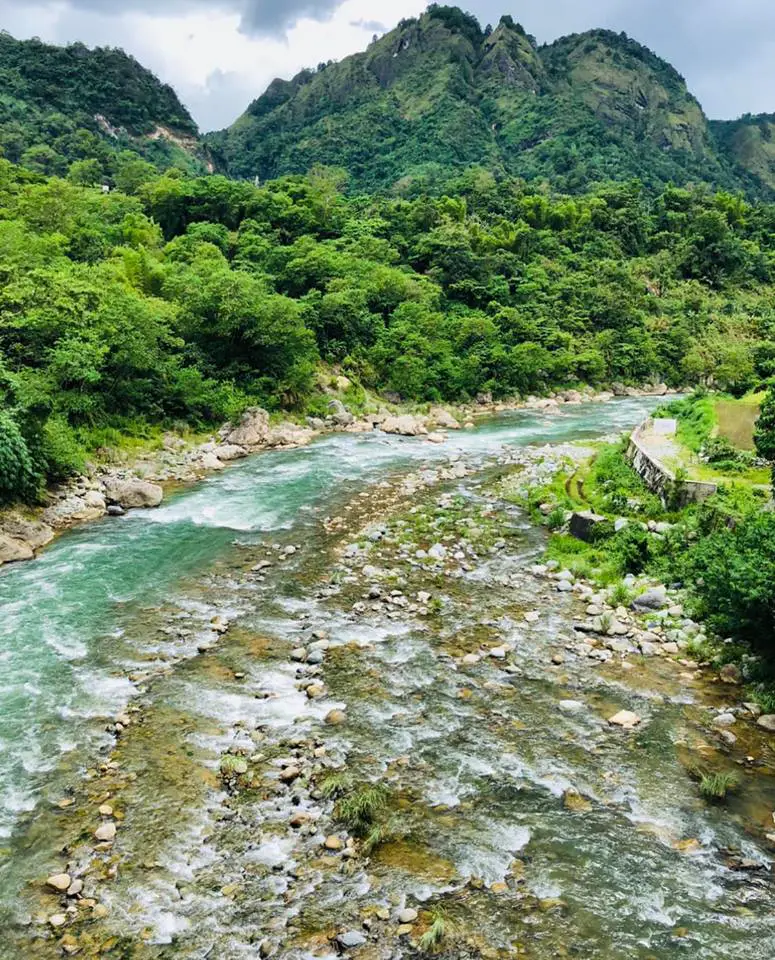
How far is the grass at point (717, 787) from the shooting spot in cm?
819

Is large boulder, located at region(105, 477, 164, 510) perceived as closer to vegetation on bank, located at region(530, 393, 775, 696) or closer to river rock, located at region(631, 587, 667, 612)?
vegetation on bank, located at region(530, 393, 775, 696)

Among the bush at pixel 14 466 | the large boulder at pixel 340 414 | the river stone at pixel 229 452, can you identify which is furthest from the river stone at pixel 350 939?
the large boulder at pixel 340 414

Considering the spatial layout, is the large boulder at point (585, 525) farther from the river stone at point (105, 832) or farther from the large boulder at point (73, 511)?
the large boulder at point (73, 511)

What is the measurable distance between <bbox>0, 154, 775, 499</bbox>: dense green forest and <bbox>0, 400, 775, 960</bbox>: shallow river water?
8754 millimetres

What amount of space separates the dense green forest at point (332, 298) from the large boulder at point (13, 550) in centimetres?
173

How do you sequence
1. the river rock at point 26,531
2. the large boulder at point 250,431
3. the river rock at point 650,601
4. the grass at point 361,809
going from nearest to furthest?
the grass at point 361,809
the river rock at point 650,601
the river rock at point 26,531
the large boulder at point 250,431

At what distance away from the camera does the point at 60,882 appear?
6902 mm

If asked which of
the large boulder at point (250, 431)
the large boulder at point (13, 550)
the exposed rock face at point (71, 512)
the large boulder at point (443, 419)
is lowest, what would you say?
the large boulder at point (13, 550)

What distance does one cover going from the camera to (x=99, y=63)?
11762 centimetres

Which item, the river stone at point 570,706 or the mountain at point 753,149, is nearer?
the river stone at point 570,706

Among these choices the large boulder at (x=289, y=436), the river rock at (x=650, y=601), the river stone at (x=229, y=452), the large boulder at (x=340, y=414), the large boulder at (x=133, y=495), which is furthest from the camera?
the large boulder at (x=340, y=414)

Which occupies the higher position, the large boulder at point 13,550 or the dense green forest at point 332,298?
the dense green forest at point 332,298

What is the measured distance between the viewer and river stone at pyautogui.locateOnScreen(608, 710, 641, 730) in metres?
9.73

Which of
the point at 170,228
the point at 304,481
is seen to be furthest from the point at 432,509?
the point at 170,228
